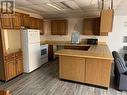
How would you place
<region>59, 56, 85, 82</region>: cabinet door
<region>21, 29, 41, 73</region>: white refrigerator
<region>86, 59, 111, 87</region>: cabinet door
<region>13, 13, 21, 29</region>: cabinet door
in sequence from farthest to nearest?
<region>21, 29, 41, 73</region>: white refrigerator
<region>13, 13, 21, 29</region>: cabinet door
<region>59, 56, 85, 82</region>: cabinet door
<region>86, 59, 111, 87</region>: cabinet door

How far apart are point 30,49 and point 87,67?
2.18 m

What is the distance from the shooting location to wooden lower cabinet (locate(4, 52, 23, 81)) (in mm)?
3570

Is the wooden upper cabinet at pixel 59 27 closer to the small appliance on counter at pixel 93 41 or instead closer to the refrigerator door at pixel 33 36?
the small appliance on counter at pixel 93 41

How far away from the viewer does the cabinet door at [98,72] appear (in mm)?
3199

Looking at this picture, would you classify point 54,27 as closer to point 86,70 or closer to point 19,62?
point 19,62

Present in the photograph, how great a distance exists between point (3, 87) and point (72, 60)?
212 centimetres

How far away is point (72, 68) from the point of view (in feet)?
11.8

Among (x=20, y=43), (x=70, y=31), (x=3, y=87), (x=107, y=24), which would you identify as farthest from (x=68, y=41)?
(x=3, y=87)

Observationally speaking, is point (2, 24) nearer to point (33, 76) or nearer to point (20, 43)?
point (20, 43)

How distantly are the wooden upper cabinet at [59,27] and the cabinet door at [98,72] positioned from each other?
132 inches

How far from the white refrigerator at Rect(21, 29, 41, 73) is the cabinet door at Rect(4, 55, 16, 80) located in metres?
0.55

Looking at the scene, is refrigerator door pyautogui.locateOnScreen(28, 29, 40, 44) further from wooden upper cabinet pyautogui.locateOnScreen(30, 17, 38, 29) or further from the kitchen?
wooden upper cabinet pyautogui.locateOnScreen(30, 17, 38, 29)

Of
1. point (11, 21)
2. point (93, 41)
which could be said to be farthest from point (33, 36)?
point (93, 41)

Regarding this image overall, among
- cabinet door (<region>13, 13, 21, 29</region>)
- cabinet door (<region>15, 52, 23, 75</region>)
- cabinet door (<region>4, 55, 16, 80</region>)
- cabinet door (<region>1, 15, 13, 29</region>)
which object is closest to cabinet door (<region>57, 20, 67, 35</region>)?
cabinet door (<region>13, 13, 21, 29</region>)
